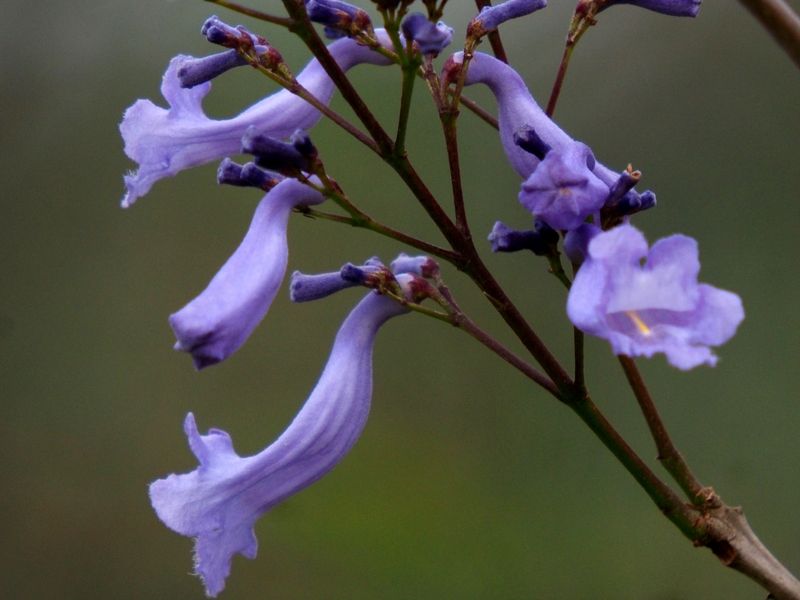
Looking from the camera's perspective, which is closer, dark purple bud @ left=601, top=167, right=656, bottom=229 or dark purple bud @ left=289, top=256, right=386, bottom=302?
dark purple bud @ left=601, top=167, right=656, bottom=229

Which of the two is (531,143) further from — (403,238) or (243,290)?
(243,290)

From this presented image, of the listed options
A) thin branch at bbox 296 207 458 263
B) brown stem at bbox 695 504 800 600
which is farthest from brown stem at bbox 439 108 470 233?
brown stem at bbox 695 504 800 600

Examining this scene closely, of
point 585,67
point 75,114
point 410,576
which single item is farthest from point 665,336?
point 75,114

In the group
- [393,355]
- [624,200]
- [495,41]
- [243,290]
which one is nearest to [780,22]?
[624,200]

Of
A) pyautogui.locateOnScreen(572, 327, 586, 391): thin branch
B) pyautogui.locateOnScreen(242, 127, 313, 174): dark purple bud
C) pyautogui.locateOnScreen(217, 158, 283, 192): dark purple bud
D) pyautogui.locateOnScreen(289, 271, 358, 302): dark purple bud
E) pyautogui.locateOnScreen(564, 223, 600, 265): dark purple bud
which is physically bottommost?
pyautogui.locateOnScreen(572, 327, 586, 391): thin branch

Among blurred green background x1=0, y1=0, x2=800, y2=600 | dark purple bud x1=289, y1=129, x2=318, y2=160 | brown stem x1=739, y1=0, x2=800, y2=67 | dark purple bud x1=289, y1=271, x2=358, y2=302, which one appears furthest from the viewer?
blurred green background x1=0, y1=0, x2=800, y2=600

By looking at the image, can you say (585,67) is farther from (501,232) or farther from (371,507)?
(501,232)

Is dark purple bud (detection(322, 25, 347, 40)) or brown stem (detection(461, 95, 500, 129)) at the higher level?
dark purple bud (detection(322, 25, 347, 40))

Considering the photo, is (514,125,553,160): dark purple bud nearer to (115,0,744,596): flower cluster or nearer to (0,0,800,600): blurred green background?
(115,0,744,596): flower cluster
